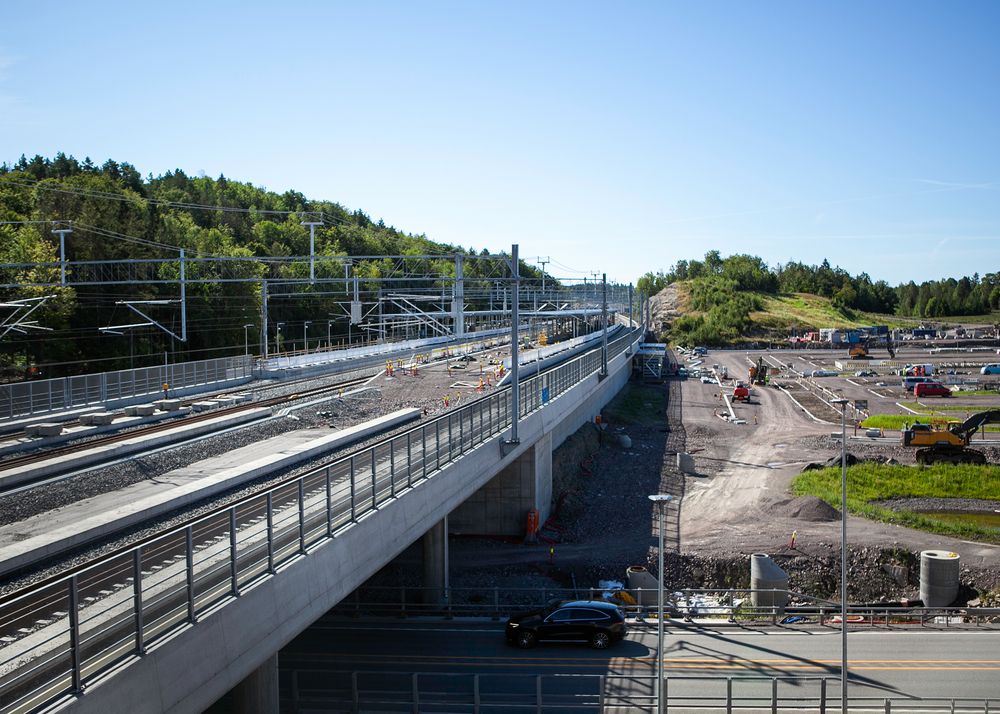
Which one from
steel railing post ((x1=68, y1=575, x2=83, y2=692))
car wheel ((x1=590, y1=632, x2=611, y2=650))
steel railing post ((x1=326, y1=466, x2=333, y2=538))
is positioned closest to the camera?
steel railing post ((x1=68, y1=575, x2=83, y2=692))

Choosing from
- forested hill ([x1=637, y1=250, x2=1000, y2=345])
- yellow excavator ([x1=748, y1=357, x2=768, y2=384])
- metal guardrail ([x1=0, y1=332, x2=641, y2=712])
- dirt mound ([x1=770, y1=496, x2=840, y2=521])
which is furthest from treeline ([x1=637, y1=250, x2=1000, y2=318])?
metal guardrail ([x1=0, y1=332, x2=641, y2=712])

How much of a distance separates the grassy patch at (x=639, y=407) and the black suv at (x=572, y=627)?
3654 cm

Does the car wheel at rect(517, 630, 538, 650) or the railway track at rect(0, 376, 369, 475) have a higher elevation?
the railway track at rect(0, 376, 369, 475)

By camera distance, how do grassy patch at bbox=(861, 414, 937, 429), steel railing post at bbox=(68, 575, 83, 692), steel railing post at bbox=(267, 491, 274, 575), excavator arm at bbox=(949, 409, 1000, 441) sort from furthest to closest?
1. grassy patch at bbox=(861, 414, 937, 429)
2. excavator arm at bbox=(949, 409, 1000, 441)
3. steel railing post at bbox=(267, 491, 274, 575)
4. steel railing post at bbox=(68, 575, 83, 692)

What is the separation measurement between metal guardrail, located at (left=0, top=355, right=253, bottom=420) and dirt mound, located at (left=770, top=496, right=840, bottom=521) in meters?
24.3

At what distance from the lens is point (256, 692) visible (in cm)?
1241

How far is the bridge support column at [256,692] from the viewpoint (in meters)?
12.4

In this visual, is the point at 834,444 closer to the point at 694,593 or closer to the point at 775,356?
the point at 694,593

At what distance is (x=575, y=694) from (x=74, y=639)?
409 inches

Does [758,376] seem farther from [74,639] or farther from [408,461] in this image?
[74,639]

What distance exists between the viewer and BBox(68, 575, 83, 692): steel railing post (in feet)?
26.2

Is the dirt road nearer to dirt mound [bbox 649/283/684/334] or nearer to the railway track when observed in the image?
the railway track

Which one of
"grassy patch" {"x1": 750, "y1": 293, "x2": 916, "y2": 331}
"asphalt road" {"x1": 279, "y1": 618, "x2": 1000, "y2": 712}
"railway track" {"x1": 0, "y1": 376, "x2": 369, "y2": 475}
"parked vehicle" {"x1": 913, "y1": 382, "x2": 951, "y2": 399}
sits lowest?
"asphalt road" {"x1": 279, "y1": 618, "x2": 1000, "y2": 712}

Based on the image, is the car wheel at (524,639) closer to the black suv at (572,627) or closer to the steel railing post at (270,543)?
the black suv at (572,627)
